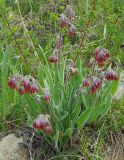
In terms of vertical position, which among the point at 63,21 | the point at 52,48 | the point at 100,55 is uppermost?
the point at 63,21

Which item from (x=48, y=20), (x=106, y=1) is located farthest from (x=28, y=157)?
(x=48, y=20)

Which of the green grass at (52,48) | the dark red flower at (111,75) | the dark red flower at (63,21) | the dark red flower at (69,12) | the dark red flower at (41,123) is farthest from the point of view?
the green grass at (52,48)

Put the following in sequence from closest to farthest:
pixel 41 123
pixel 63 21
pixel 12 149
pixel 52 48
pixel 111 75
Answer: pixel 41 123
pixel 111 75
pixel 63 21
pixel 12 149
pixel 52 48

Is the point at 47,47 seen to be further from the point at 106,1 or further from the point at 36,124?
the point at 36,124

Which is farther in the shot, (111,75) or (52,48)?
(52,48)

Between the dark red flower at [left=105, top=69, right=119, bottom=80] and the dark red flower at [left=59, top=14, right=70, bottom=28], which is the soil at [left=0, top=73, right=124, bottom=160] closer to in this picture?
the dark red flower at [left=105, top=69, right=119, bottom=80]

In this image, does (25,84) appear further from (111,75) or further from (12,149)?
(12,149)

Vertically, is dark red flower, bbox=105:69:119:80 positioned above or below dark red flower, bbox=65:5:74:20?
below

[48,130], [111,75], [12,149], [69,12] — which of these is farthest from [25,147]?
[69,12]

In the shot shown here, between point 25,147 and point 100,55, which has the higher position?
point 100,55

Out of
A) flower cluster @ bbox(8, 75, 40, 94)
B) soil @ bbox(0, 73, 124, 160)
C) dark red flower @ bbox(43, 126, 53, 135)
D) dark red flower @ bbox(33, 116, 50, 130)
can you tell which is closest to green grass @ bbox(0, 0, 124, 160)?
soil @ bbox(0, 73, 124, 160)

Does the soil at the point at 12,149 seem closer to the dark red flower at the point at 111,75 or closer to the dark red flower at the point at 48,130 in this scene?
the dark red flower at the point at 48,130

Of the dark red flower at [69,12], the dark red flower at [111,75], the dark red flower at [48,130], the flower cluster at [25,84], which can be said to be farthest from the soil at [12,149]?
the dark red flower at [69,12]
